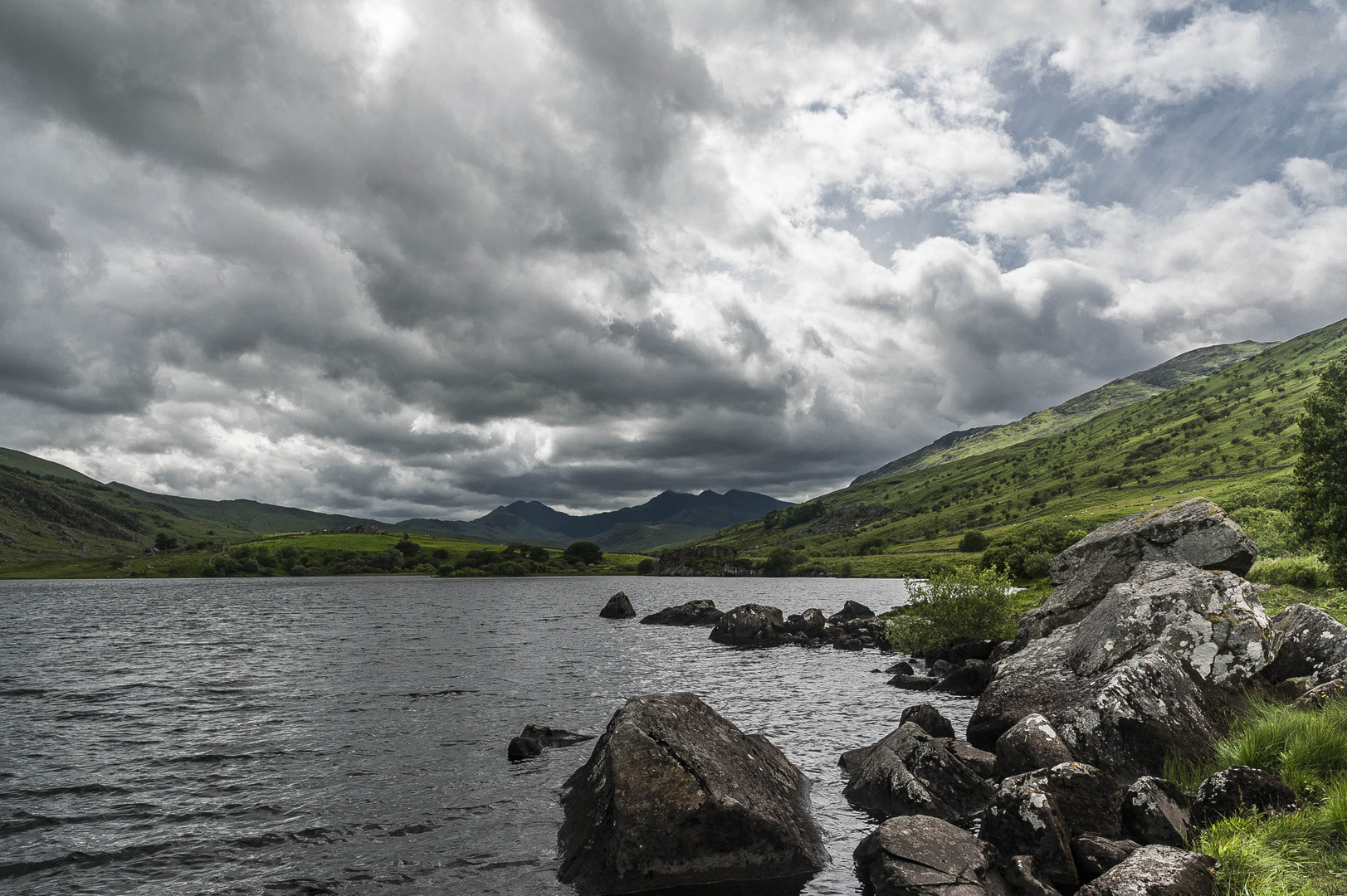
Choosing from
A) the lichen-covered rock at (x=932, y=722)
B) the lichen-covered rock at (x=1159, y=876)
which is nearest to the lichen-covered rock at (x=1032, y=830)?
the lichen-covered rock at (x=1159, y=876)

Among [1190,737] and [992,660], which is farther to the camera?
[992,660]

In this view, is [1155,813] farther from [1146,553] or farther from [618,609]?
[618,609]

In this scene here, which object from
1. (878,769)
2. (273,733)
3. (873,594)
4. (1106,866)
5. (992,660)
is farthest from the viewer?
(873,594)

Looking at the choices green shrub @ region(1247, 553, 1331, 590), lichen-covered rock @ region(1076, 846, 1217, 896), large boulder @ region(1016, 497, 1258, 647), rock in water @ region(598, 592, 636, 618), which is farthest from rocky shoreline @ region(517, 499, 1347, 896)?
rock in water @ region(598, 592, 636, 618)

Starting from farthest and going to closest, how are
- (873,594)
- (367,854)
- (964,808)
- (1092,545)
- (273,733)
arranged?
(873,594) < (1092,545) < (273,733) < (964,808) < (367,854)

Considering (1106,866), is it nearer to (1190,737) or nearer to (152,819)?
(1190,737)

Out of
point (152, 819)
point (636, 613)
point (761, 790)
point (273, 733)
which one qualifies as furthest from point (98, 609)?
point (761, 790)

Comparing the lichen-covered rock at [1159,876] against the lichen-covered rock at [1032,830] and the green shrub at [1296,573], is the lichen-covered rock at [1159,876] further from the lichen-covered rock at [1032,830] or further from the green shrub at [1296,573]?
the green shrub at [1296,573]

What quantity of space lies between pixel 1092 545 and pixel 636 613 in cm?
7991

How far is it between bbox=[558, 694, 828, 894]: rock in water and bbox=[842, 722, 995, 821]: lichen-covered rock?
9.60ft

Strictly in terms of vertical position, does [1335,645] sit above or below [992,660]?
above

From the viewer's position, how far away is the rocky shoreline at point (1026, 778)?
13.6 metres

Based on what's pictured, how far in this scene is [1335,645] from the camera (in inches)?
752

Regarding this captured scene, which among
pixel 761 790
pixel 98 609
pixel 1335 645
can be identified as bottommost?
pixel 98 609
